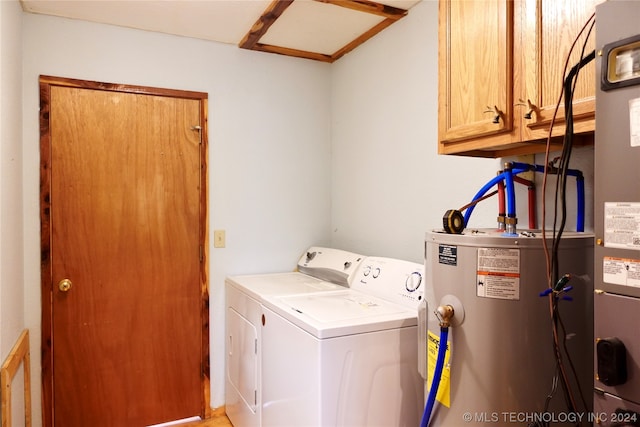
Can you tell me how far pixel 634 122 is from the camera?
2.57 feet

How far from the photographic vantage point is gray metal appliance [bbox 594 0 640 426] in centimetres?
79

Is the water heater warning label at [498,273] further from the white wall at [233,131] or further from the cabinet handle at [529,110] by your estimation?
the white wall at [233,131]

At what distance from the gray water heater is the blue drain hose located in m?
0.06

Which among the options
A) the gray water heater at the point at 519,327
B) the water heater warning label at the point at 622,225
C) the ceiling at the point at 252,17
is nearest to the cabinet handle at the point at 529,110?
the gray water heater at the point at 519,327

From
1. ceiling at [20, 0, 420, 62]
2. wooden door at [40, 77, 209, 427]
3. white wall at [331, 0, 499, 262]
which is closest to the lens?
white wall at [331, 0, 499, 262]

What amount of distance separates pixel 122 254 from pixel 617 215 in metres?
2.33

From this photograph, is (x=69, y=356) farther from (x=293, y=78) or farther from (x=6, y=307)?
(x=293, y=78)

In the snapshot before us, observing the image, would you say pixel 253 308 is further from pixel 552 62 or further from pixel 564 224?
pixel 552 62

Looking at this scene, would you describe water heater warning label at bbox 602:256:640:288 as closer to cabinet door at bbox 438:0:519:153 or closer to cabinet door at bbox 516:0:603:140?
cabinet door at bbox 516:0:603:140

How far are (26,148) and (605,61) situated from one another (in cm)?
249

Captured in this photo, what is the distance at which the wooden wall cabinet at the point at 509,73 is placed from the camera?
43.4 inches

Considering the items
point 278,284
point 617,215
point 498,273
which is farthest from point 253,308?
point 617,215

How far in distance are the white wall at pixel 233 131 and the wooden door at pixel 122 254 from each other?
0.07 m

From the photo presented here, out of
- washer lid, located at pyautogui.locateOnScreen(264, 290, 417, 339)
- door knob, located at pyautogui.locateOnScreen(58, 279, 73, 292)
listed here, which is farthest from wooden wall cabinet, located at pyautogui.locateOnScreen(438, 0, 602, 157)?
door knob, located at pyautogui.locateOnScreen(58, 279, 73, 292)
